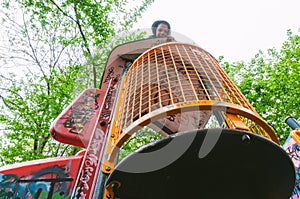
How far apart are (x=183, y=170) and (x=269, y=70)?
12873 millimetres

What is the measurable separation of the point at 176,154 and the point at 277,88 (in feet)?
36.2

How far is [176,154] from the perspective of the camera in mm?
1864

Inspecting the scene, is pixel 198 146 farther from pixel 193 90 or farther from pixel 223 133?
pixel 193 90

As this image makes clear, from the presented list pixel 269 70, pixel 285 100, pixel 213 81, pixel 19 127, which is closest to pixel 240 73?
pixel 269 70

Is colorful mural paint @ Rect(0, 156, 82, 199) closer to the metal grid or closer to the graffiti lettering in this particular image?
the graffiti lettering

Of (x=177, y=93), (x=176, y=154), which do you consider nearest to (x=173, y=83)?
(x=177, y=93)

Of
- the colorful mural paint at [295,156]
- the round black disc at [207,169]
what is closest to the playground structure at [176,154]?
→ the round black disc at [207,169]

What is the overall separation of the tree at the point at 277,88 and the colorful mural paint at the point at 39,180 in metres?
9.77

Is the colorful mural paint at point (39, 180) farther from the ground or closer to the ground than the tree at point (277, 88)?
farther from the ground

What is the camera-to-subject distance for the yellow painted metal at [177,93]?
1833 millimetres

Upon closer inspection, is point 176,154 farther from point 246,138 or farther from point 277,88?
point 277,88

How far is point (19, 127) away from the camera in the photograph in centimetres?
911

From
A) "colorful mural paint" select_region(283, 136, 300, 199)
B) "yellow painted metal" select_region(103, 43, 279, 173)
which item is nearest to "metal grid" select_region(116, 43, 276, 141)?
"yellow painted metal" select_region(103, 43, 279, 173)

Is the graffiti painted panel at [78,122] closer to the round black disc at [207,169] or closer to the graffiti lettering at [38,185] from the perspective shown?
the graffiti lettering at [38,185]
